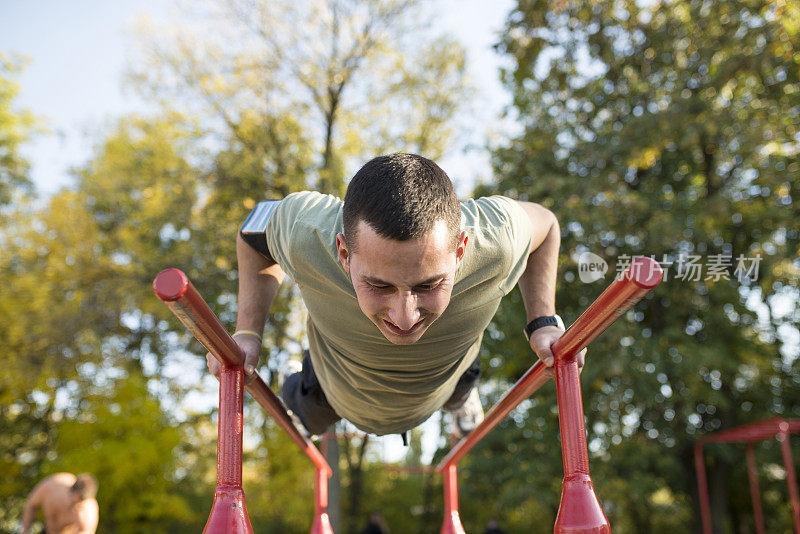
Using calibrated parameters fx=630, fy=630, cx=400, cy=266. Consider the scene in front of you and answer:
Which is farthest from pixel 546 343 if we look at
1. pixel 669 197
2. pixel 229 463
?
pixel 669 197

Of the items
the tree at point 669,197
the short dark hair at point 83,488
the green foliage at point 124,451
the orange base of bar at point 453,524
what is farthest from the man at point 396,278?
the green foliage at point 124,451

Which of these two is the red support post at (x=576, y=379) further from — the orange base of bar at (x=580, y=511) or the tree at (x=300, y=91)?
the tree at (x=300, y=91)

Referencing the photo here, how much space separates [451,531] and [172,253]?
32.1ft

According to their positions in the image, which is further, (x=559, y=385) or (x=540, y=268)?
(x=540, y=268)

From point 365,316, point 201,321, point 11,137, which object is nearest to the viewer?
point 201,321

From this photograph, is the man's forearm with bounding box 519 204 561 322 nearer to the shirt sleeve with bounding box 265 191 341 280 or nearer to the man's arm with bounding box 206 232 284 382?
the shirt sleeve with bounding box 265 191 341 280

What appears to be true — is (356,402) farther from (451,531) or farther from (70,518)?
(70,518)

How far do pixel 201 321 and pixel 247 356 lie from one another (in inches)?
23.0

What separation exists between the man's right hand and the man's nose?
49 centimetres

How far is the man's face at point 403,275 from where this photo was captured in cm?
125

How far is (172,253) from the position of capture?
38.3 feet

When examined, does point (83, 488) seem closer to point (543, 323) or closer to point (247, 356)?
point (247, 356)

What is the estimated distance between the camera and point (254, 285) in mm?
2086
